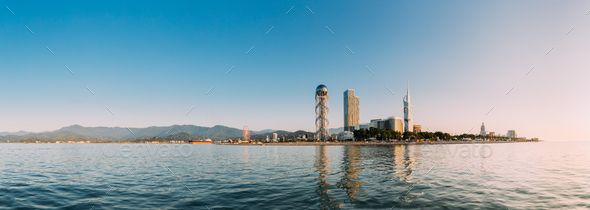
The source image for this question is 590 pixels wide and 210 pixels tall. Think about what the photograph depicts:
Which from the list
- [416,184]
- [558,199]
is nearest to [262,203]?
[416,184]

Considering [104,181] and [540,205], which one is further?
[104,181]

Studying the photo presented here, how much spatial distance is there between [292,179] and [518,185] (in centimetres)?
2427

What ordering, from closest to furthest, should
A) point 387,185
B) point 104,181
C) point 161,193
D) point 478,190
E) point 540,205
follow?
1. point 540,205
2. point 161,193
3. point 478,190
4. point 387,185
5. point 104,181

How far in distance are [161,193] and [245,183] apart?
8269 mm

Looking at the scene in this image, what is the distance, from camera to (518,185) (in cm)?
2789

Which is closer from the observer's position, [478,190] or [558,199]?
Result: [558,199]

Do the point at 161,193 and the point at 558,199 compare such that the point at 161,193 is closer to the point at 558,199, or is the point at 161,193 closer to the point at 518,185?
the point at 558,199

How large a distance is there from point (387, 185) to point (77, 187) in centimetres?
3178

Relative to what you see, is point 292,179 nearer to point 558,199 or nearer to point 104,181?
point 104,181

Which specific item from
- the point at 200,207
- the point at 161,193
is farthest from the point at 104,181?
the point at 200,207

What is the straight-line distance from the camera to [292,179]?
31281 mm

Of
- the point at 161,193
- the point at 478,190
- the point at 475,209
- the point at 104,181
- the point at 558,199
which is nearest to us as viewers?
the point at 475,209

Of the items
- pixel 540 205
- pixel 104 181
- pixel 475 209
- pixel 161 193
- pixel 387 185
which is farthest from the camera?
pixel 104 181

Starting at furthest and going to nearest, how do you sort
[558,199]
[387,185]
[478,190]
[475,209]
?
1. [387,185]
2. [478,190]
3. [558,199]
4. [475,209]
